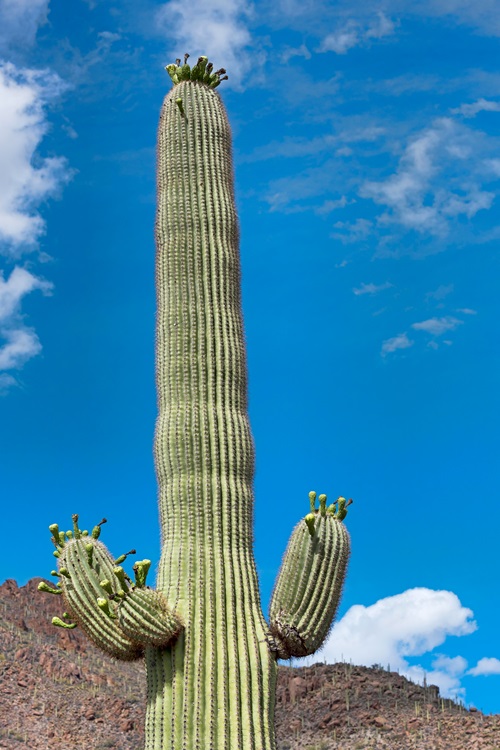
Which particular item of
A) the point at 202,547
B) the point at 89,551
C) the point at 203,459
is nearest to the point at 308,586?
the point at 202,547

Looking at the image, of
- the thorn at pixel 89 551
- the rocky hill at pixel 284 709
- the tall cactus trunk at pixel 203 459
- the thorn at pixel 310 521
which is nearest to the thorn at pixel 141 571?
the tall cactus trunk at pixel 203 459

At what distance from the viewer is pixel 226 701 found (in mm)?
7148

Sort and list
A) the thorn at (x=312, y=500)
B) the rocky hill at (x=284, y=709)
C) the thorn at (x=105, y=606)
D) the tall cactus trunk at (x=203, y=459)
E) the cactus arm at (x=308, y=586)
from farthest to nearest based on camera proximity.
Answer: the rocky hill at (x=284, y=709) → the thorn at (x=312, y=500) → the cactus arm at (x=308, y=586) → the thorn at (x=105, y=606) → the tall cactus trunk at (x=203, y=459)

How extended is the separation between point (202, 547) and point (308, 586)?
1015mm

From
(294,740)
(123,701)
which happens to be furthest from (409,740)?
(123,701)

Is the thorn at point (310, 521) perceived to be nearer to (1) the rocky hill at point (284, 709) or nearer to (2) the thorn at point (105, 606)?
(2) the thorn at point (105, 606)

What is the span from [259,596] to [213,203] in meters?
4.02

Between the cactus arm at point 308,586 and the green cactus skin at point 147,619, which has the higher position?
the cactus arm at point 308,586

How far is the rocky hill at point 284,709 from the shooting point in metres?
15.0

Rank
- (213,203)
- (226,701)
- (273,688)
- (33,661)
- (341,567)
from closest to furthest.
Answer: (226,701) → (273,688) → (341,567) → (213,203) → (33,661)

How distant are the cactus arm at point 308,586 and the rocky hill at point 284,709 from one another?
285 inches

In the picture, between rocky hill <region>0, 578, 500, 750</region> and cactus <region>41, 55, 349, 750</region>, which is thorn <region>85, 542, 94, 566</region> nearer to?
cactus <region>41, 55, 349, 750</region>

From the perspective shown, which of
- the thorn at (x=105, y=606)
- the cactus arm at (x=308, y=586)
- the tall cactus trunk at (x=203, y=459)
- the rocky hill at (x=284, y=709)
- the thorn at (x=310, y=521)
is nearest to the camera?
the tall cactus trunk at (x=203, y=459)

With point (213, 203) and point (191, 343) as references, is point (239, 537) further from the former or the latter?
point (213, 203)
